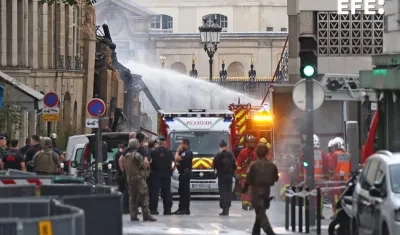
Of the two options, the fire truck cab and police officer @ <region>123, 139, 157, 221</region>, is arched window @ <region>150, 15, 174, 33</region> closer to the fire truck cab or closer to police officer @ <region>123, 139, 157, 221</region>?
the fire truck cab

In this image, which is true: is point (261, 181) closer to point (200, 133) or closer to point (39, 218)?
point (39, 218)

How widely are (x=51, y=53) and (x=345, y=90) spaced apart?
27170 mm

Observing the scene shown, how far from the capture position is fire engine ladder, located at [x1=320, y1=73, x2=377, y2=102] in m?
37.2

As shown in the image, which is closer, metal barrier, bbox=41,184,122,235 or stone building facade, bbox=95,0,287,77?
metal barrier, bbox=41,184,122,235

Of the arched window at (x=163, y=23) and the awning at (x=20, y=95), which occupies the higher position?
the arched window at (x=163, y=23)

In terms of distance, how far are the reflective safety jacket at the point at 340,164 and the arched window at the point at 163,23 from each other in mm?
115000

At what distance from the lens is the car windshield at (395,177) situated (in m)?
20.9

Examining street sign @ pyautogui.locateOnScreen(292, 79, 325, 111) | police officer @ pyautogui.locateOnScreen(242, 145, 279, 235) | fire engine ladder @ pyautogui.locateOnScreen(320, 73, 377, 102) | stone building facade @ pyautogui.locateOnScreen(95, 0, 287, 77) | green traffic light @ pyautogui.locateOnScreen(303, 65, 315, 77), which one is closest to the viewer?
police officer @ pyautogui.locateOnScreen(242, 145, 279, 235)

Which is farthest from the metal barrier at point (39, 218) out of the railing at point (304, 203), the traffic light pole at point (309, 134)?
the traffic light pole at point (309, 134)

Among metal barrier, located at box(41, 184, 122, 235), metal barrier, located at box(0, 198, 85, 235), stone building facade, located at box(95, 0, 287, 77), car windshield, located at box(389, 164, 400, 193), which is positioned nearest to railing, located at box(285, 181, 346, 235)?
car windshield, located at box(389, 164, 400, 193)

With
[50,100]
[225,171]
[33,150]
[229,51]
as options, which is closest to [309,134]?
[225,171]

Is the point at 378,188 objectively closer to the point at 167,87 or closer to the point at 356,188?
the point at 356,188

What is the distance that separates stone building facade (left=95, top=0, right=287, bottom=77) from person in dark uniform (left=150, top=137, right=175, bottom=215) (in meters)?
90.1

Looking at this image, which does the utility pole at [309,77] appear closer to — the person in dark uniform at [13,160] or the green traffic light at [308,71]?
the green traffic light at [308,71]
